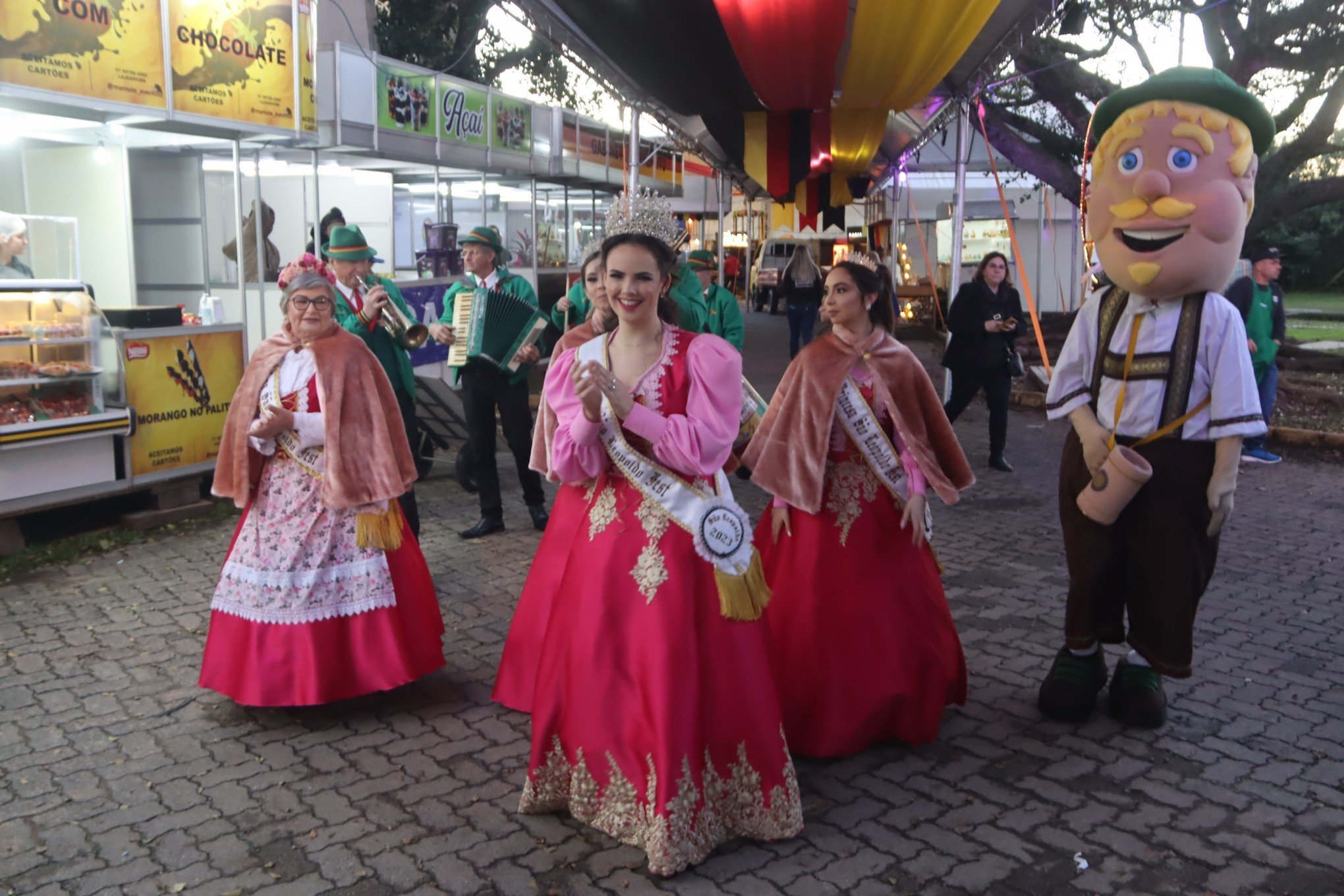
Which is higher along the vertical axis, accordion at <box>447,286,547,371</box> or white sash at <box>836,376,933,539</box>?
accordion at <box>447,286,547,371</box>

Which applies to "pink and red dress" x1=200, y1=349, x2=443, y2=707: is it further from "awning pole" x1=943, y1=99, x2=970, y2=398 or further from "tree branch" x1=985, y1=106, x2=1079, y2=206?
"tree branch" x1=985, y1=106, x2=1079, y2=206

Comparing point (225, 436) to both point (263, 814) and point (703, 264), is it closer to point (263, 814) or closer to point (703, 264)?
point (263, 814)

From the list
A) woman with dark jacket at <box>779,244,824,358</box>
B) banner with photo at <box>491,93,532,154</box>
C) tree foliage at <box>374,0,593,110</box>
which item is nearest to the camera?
banner with photo at <box>491,93,532,154</box>

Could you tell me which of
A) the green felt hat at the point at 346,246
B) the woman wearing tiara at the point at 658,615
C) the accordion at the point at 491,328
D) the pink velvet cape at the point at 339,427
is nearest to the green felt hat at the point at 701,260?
the accordion at the point at 491,328

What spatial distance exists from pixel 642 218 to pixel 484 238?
3.47 metres

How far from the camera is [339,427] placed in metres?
4.23

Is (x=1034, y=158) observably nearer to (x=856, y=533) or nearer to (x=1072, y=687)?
(x=1072, y=687)

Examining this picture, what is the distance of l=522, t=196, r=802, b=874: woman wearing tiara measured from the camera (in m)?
3.11

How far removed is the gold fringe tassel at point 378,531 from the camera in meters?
4.22

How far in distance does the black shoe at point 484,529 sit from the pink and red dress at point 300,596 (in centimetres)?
258

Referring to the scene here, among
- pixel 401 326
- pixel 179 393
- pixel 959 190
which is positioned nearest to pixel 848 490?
pixel 401 326

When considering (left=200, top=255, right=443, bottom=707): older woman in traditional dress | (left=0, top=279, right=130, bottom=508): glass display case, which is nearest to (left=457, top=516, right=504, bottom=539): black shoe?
(left=0, top=279, right=130, bottom=508): glass display case

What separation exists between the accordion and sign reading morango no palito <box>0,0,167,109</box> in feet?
8.50

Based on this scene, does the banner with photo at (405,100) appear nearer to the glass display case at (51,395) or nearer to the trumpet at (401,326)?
the glass display case at (51,395)
